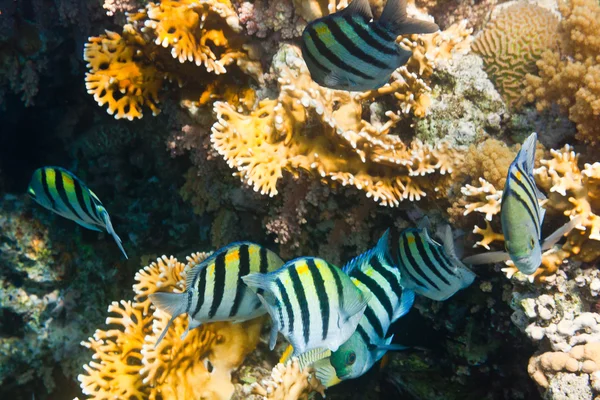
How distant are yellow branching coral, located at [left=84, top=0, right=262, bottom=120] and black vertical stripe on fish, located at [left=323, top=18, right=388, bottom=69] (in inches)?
72.4

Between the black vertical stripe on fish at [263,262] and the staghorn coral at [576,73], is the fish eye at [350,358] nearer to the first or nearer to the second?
the black vertical stripe on fish at [263,262]

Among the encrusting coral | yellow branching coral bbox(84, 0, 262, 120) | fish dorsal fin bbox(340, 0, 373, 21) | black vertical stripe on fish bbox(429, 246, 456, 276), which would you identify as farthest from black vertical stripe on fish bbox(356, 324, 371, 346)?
yellow branching coral bbox(84, 0, 262, 120)

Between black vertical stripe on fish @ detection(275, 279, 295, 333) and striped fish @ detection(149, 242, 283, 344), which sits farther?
striped fish @ detection(149, 242, 283, 344)

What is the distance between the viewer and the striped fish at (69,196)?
2.49m

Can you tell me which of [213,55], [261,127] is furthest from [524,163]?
[213,55]

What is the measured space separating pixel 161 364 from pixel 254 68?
244 cm

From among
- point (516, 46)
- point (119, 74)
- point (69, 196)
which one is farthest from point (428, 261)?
point (119, 74)

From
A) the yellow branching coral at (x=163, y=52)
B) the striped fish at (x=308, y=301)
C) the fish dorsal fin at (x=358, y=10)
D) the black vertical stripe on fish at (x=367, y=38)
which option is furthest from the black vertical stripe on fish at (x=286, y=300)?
the yellow branching coral at (x=163, y=52)

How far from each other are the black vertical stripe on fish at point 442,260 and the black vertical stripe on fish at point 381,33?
3.51 ft

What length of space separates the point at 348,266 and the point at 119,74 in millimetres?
2575

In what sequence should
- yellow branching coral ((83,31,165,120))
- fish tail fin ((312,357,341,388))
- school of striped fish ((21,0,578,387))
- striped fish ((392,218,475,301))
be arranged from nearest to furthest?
school of striped fish ((21,0,578,387)), striped fish ((392,218,475,301)), fish tail fin ((312,357,341,388)), yellow branching coral ((83,31,165,120))

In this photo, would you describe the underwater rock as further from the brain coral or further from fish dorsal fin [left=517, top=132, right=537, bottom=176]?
fish dorsal fin [left=517, top=132, right=537, bottom=176]

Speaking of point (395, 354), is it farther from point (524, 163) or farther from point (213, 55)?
point (213, 55)

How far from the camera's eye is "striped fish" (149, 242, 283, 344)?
2223 mm
